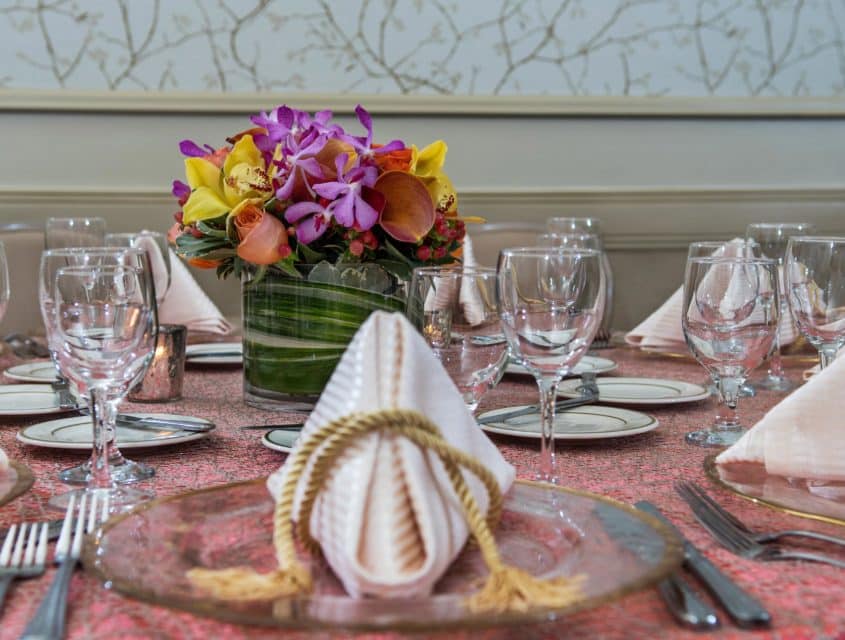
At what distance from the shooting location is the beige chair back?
2189mm

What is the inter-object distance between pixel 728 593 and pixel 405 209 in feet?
1.93

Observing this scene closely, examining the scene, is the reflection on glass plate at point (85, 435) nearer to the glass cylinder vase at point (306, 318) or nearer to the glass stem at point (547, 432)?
the glass cylinder vase at point (306, 318)

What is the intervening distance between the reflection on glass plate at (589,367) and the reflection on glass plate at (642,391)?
6 centimetres

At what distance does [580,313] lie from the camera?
0.80 meters

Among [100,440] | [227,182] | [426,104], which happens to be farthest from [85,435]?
[426,104]

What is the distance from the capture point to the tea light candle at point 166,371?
46.1 inches

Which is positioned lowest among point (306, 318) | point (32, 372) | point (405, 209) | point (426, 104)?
point (32, 372)

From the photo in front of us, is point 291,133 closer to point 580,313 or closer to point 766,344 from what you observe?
point 580,313

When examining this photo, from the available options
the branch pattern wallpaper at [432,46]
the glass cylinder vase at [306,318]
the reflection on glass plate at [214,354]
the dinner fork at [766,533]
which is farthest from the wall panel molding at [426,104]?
the dinner fork at [766,533]

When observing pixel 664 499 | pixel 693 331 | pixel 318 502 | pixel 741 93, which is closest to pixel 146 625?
pixel 318 502

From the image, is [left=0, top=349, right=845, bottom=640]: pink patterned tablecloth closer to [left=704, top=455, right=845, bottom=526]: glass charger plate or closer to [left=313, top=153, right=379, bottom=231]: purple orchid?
[left=704, top=455, right=845, bottom=526]: glass charger plate

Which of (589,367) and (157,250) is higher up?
(157,250)

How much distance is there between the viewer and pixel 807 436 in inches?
29.8

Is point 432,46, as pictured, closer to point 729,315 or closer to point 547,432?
point 729,315
